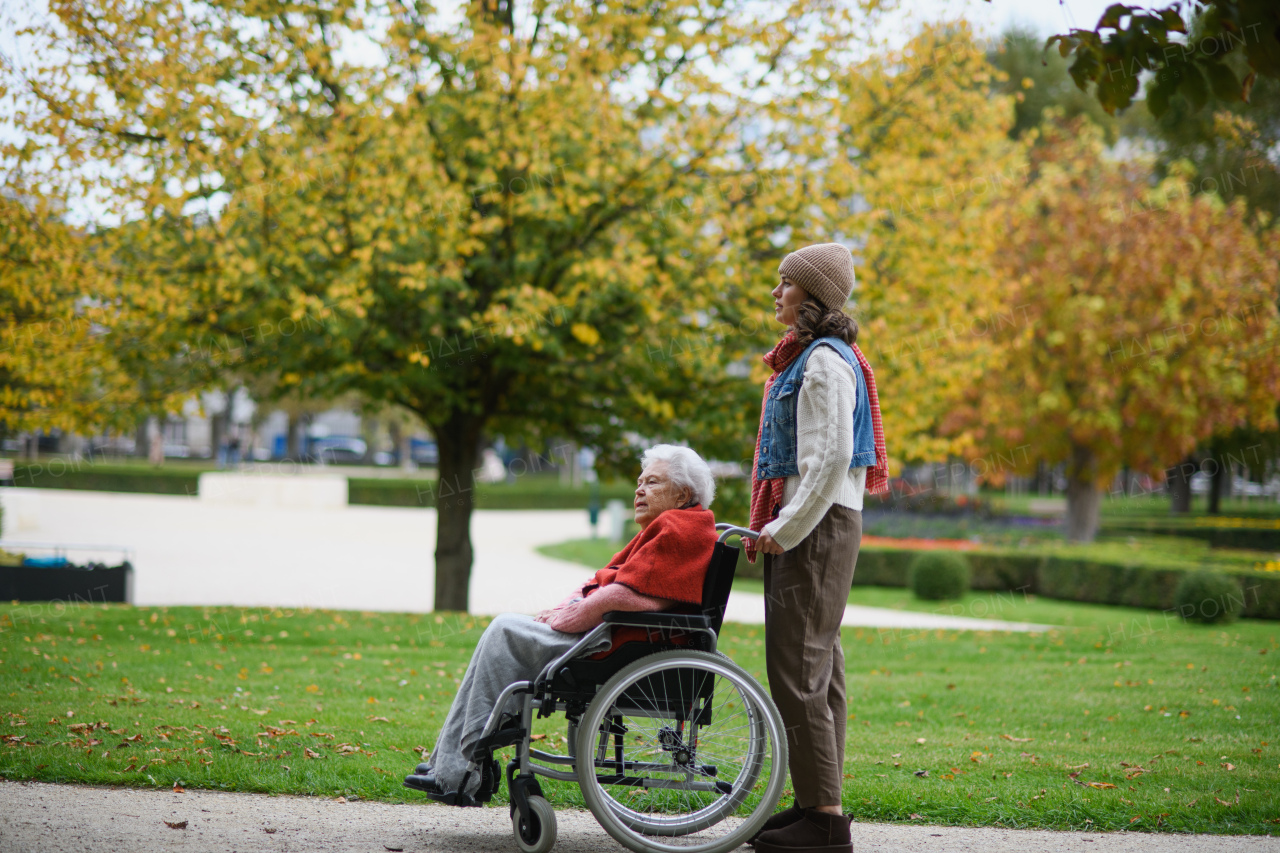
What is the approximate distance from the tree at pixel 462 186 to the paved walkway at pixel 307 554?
4.32 m

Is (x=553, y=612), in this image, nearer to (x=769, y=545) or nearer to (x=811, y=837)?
(x=769, y=545)

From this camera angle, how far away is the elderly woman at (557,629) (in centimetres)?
346

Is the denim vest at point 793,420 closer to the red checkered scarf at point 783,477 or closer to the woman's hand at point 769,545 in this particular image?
the red checkered scarf at point 783,477

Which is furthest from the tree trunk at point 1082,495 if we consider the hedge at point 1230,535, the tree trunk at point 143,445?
the tree trunk at point 143,445

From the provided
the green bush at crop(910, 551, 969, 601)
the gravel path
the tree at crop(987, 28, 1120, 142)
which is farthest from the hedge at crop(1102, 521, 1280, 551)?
the gravel path

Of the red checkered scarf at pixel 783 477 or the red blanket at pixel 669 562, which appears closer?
the red blanket at pixel 669 562

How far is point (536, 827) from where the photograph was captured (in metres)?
3.46

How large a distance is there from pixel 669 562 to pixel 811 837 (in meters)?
0.96

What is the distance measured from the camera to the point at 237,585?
1418 cm

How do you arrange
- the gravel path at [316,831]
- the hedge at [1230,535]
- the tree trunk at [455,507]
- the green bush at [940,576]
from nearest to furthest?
the gravel path at [316,831] < the tree trunk at [455,507] < the green bush at [940,576] < the hedge at [1230,535]

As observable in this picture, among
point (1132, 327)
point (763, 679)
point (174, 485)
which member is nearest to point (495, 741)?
point (763, 679)

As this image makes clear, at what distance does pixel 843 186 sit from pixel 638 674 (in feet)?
20.4

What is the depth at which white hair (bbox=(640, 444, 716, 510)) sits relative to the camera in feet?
12.2

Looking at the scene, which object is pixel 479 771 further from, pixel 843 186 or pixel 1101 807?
pixel 843 186
